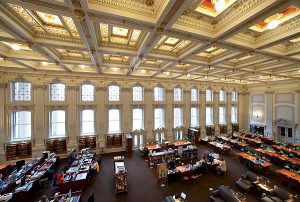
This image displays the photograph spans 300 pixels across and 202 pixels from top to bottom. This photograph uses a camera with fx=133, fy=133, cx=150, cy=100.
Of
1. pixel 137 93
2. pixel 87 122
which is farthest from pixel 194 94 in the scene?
pixel 87 122

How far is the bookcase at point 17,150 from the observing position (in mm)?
9969

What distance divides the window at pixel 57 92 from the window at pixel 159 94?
28.9 feet

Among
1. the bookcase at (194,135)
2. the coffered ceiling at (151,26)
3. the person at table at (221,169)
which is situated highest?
the coffered ceiling at (151,26)

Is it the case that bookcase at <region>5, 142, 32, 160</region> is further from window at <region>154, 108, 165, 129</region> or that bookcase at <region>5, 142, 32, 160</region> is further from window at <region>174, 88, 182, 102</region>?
window at <region>174, 88, 182, 102</region>

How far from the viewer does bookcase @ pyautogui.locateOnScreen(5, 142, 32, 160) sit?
9969 millimetres

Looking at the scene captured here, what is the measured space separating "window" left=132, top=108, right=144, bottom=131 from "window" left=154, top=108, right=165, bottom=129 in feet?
5.30

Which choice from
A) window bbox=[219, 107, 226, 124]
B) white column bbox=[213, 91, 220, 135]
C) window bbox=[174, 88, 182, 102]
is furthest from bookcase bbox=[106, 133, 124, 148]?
window bbox=[219, 107, 226, 124]

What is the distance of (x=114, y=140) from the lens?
12.8 m

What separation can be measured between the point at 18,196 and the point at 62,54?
7.72 meters

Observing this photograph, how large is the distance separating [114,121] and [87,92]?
12.3 ft

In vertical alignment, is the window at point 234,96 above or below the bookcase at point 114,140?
above

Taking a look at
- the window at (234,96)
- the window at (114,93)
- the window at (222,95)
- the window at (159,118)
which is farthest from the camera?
the window at (234,96)

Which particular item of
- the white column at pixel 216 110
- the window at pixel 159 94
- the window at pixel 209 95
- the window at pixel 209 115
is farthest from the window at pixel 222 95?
the window at pixel 159 94

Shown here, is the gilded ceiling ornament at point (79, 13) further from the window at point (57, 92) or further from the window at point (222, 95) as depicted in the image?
the window at point (222, 95)
